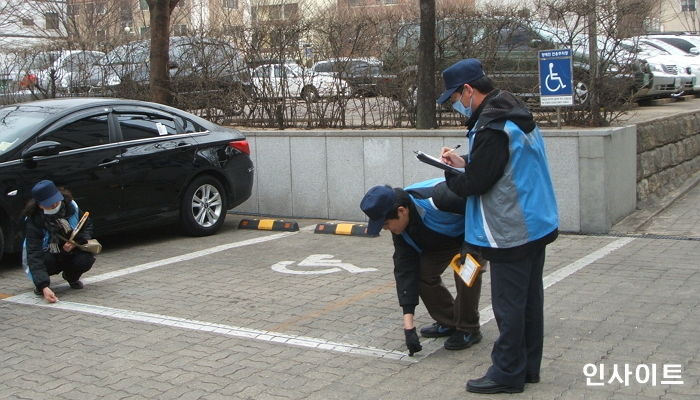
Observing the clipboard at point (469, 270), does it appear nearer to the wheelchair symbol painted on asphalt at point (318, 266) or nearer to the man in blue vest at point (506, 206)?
the man in blue vest at point (506, 206)

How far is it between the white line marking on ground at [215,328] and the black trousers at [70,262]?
294 millimetres

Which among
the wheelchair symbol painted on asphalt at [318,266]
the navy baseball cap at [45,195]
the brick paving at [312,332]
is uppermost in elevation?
the navy baseball cap at [45,195]

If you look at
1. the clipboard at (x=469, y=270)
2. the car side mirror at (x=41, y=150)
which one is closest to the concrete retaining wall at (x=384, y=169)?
the car side mirror at (x=41, y=150)

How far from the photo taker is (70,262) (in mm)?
7199

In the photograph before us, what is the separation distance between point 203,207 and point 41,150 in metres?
2.18

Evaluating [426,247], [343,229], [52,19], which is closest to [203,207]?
[343,229]

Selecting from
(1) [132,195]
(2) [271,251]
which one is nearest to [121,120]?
(1) [132,195]

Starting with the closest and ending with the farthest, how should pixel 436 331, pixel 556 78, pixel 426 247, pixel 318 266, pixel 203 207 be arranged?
pixel 426 247 < pixel 436 331 < pixel 318 266 < pixel 556 78 < pixel 203 207

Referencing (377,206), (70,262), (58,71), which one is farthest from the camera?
(58,71)

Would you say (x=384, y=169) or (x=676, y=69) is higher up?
Answer: (x=676, y=69)

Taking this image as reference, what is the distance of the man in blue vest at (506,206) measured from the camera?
14.1 ft

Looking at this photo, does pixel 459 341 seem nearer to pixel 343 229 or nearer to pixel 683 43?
pixel 343 229

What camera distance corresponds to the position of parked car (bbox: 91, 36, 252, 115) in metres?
12.6

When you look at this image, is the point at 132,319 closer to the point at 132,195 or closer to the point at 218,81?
the point at 132,195
